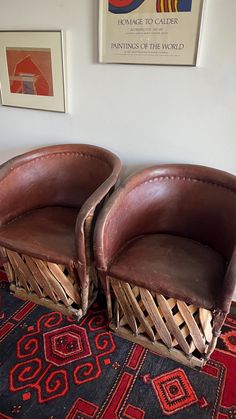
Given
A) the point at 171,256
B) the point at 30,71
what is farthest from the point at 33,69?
the point at 171,256

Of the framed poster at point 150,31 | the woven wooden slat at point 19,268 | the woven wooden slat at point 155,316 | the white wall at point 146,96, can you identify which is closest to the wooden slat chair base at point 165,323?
the woven wooden slat at point 155,316

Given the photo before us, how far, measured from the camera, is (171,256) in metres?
1.43

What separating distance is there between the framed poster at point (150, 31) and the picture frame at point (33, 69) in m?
0.30

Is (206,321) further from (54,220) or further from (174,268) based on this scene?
(54,220)

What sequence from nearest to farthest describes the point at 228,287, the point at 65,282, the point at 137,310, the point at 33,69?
the point at 228,287 < the point at 137,310 < the point at 65,282 < the point at 33,69

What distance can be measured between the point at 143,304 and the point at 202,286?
0.29 meters

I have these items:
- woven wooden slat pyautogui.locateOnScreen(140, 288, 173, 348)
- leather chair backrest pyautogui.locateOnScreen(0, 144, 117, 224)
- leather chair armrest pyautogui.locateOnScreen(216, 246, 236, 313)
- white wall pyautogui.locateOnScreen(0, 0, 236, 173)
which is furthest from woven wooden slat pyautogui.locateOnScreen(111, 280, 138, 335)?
white wall pyautogui.locateOnScreen(0, 0, 236, 173)

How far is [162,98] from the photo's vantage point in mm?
1589

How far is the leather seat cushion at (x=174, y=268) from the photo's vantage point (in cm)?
125

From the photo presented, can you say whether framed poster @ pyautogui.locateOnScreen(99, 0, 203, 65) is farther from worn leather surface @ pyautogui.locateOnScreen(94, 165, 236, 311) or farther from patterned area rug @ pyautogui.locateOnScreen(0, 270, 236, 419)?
patterned area rug @ pyautogui.locateOnScreen(0, 270, 236, 419)

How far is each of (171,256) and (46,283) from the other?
2.17 feet

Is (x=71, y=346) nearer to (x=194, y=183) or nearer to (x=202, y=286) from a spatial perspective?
(x=202, y=286)

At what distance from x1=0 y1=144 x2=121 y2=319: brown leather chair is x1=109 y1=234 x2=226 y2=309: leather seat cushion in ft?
0.71

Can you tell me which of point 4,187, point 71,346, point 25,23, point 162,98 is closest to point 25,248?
point 4,187
